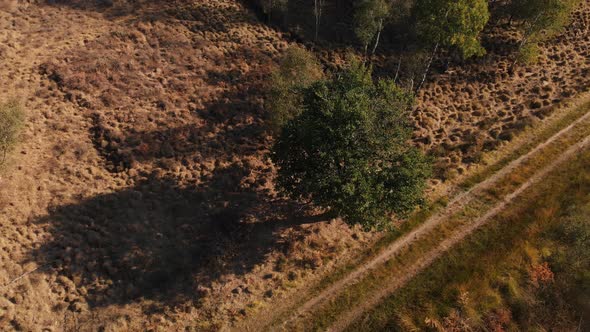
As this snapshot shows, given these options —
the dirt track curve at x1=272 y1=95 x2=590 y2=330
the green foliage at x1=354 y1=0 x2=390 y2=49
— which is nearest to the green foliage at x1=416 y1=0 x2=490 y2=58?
the green foliage at x1=354 y1=0 x2=390 y2=49

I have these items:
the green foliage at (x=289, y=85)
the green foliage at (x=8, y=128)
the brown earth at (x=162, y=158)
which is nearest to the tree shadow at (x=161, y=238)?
the brown earth at (x=162, y=158)

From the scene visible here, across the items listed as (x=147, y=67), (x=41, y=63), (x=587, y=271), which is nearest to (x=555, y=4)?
(x=587, y=271)

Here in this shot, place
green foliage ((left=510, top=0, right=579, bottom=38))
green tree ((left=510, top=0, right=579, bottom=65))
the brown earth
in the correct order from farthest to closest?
green tree ((left=510, top=0, right=579, bottom=65)), green foliage ((left=510, top=0, right=579, bottom=38)), the brown earth

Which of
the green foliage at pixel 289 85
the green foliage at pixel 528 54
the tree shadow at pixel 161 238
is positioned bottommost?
the tree shadow at pixel 161 238

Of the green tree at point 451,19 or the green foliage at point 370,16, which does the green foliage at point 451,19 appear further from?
the green foliage at point 370,16

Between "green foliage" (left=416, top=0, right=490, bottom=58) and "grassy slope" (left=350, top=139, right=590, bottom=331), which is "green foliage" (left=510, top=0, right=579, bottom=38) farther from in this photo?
"grassy slope" (left=350, top=139, right=590, bottom=331)
